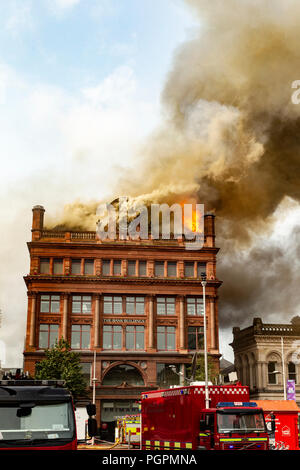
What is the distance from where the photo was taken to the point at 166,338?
71.9 m

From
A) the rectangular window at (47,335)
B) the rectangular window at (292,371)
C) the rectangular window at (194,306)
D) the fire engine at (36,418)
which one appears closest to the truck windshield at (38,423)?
the fire engine at (36,418)

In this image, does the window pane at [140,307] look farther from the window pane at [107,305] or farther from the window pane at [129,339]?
the window pane at [107,305]

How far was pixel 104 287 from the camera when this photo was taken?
72.2m

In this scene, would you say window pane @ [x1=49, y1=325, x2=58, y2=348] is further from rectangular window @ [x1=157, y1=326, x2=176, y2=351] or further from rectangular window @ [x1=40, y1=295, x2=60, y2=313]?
rectangular window @ [x1=157, y1=326, x2=176, y2=351]

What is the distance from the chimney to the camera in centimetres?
7329

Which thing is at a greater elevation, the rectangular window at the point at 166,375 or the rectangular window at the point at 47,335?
the rectangular window at the point at 47,335

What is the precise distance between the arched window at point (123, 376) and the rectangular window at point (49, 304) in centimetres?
995

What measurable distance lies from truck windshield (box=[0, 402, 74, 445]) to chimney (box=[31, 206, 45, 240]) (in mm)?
59483

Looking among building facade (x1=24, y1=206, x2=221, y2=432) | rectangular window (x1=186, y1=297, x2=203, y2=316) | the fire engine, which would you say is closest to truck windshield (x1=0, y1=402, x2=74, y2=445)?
the fire engine

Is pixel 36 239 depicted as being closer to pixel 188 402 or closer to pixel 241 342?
pixel 241 342

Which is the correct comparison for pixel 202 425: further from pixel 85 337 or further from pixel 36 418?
pixel 85 337

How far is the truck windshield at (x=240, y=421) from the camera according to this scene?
21547mm

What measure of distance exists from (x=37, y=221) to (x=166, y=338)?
70.9 feet
